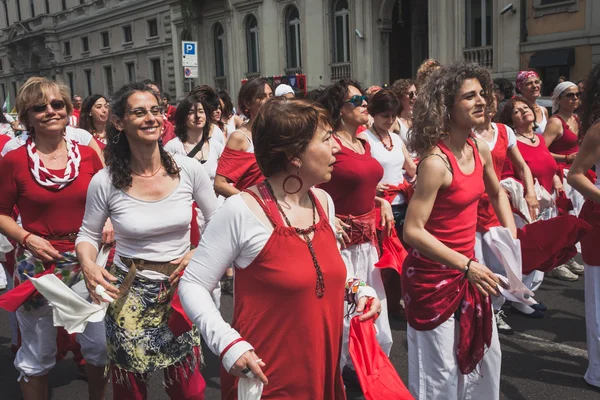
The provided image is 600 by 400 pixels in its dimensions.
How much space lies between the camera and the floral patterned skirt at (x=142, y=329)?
301cm

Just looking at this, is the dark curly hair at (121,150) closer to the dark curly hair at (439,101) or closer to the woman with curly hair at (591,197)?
the dark curly hair at (439,101)

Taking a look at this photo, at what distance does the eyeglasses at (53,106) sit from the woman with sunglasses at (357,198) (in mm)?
1725

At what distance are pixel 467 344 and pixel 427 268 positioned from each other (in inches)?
16.7

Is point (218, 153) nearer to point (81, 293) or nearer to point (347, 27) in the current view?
point (81, 293)

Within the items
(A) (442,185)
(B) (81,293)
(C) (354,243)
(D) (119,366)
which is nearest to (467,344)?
(A) (442,185)

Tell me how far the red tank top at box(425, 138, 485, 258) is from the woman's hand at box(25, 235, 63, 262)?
208 cm

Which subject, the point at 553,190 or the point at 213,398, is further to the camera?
the point at 553,190

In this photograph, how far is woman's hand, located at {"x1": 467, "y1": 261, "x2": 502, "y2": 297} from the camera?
2.80 m

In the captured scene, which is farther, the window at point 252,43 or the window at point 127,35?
the window at point 127,35

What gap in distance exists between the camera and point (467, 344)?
304cm

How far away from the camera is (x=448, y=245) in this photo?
Answer: 10.1 ft

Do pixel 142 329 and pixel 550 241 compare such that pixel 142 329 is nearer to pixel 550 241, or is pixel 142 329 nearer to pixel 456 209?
pixel 456 209

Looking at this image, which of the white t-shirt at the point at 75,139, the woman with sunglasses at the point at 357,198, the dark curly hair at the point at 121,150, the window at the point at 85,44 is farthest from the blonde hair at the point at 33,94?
the window at the point at 85,44

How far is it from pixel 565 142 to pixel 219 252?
5.27m
